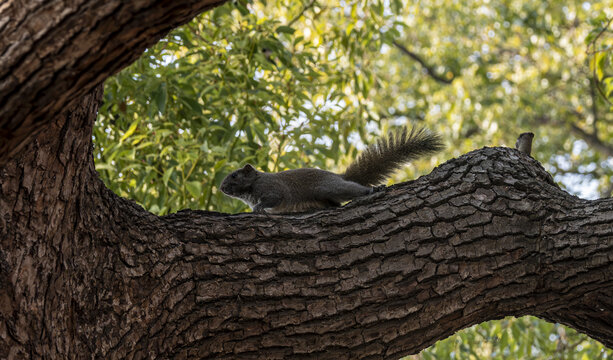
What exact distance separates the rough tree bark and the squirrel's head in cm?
152

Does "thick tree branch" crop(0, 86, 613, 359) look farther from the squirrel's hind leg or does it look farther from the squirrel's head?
the squirrel's head

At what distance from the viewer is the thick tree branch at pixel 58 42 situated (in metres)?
1.60

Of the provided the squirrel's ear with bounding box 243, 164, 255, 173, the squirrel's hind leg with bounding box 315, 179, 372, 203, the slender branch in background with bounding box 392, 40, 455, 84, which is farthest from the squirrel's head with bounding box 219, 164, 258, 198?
the slender branch in background with bounding box 392, 40, 455, 84

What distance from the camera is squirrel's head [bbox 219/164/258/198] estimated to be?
4.33m

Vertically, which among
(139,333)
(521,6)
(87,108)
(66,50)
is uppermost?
(521,6)

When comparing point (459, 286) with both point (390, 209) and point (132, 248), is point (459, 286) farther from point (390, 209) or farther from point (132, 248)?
point (132, 248)

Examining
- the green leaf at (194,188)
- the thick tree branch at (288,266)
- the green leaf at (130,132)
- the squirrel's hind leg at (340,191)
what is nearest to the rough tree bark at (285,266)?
the thick tree branch at (288,266)

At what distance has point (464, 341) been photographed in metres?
5.25

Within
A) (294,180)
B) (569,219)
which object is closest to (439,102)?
(294,180)

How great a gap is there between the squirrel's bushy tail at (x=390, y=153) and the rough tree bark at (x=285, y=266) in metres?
0.78

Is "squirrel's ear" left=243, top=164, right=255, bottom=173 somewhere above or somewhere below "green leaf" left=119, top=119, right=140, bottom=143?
below

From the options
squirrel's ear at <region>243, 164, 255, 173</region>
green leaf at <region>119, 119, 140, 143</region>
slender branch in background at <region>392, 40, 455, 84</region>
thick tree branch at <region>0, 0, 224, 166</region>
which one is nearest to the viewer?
thick tree branch at <region>0, 0, 224, 166</region>

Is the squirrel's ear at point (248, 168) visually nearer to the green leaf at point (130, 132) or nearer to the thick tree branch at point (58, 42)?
the green leaf at point (130, 132)

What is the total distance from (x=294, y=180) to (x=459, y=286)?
166 cm
